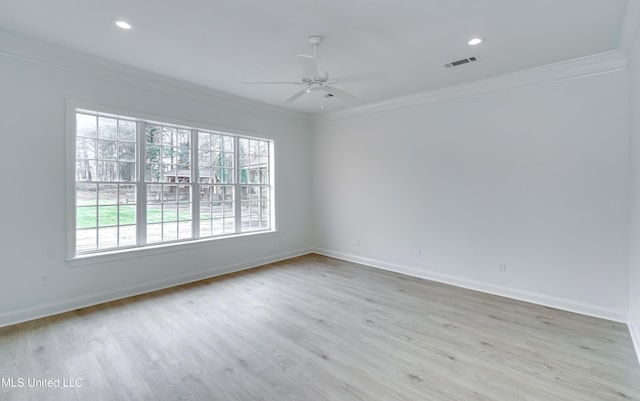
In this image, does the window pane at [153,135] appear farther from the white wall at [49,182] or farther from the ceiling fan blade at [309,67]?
the ceiling fan blade at [309,67]

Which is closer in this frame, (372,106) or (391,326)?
(391,326)

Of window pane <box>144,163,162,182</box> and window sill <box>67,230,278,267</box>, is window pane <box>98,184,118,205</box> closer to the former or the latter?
window pane <box>144,163,162,182</box>

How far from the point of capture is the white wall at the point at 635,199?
259 centimetres

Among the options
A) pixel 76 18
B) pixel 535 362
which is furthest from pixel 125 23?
pixel 535 362

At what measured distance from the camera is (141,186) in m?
4.02

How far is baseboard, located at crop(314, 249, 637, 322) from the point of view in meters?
3.24

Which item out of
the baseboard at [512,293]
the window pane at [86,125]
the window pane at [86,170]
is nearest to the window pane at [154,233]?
the window pane at [86,170]

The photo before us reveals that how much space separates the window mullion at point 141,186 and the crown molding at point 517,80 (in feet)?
11.6

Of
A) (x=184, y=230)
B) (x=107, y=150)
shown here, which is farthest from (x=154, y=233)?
(x=107, y=150)

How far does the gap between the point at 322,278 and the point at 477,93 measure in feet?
11.5

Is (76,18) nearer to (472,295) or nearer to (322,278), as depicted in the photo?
(322,278)

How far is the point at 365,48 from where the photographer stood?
313cm

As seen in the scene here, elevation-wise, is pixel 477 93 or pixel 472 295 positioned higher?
pixel 477 93

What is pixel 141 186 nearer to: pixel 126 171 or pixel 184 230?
pixel 126 171
